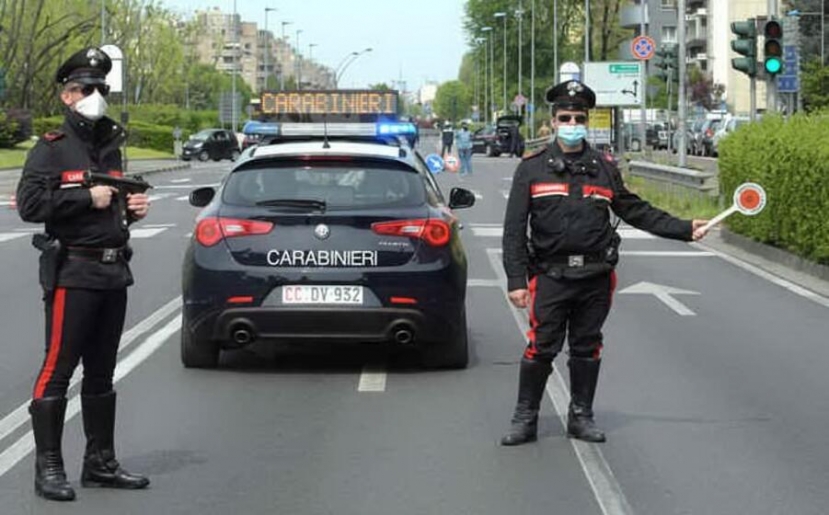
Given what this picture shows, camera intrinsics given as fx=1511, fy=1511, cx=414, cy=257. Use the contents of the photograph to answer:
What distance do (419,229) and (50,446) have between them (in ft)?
12.1

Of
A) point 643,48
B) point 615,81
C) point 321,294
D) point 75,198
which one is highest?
point 643,48

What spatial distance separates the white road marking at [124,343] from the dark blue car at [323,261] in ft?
2.72

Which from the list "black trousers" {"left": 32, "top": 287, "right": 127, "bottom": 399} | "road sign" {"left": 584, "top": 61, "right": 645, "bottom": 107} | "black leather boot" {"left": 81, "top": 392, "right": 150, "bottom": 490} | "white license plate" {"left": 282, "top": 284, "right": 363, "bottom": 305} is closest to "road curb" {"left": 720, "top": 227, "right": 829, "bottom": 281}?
"white license plate" {"left": 282, "top": 284, "right": 363, "bottom": 305}

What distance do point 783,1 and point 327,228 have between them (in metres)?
80.1

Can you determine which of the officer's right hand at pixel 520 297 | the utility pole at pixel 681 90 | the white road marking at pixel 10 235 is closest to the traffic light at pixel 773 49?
the utility pole at pixel 681 90

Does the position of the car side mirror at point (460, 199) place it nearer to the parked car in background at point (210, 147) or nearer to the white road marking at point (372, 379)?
the white road marking at point (372, 379)

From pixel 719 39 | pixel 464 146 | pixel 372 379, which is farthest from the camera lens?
pixel 719 39

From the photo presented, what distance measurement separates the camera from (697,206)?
25938 millimetres

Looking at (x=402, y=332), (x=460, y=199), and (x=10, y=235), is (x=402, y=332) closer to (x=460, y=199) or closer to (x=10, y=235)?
(x=460, y=199)

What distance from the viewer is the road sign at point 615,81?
143 feet

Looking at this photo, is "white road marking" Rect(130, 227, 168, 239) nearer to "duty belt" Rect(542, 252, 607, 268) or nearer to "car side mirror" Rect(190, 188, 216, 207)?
"car side mirror" Rect(190, 188, 216, 207)

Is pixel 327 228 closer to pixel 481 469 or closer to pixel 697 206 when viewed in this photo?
pixel 481 469

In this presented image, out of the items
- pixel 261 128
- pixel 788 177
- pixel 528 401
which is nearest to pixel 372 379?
pixel 528 401

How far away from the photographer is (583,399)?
7.64 meters
